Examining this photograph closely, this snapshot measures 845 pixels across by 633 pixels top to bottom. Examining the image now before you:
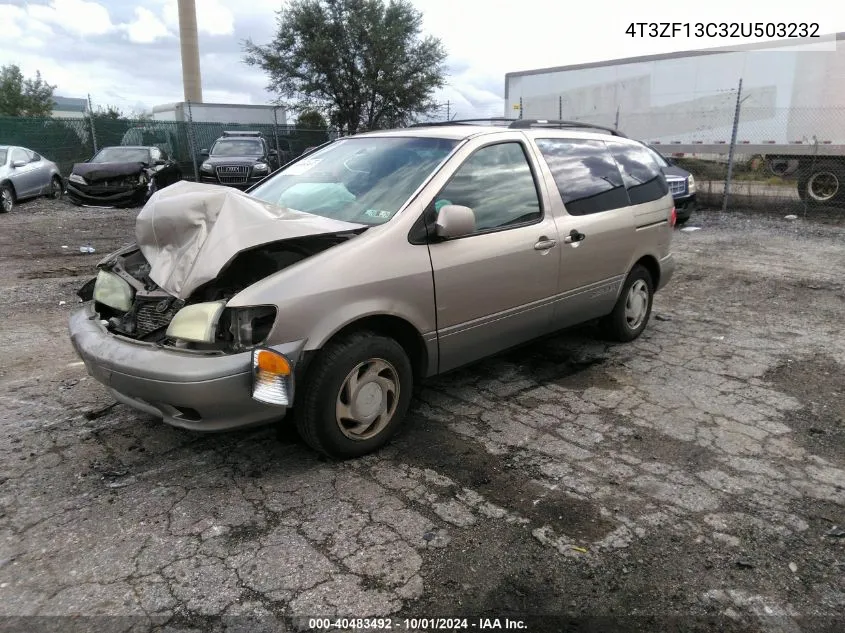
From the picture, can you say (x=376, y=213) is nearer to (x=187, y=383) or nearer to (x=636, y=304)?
(x=187, y=383)

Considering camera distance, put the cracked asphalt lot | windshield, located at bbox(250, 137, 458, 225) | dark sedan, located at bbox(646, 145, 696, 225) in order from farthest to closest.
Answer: dark sedan, located at bbox(646, 145, 696, 225) < windshield, located at bbox(250, 137, 458, 225) < the cracked asphalt lot

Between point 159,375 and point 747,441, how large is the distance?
324 centimetres

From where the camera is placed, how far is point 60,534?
269 centimetres

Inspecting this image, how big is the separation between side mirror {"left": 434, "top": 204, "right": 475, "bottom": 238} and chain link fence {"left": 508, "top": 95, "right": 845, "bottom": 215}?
39.6ft

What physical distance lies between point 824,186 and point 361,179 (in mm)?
13731

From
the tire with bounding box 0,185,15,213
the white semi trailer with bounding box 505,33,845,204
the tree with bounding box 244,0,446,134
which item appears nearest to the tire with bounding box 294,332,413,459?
the tire with bounding box 0,185,15,213

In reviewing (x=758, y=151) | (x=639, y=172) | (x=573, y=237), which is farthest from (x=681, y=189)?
(x=573, y=237)

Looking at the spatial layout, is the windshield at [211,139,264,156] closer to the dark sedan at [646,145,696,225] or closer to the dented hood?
the dark sedan at [646,145,696,225]

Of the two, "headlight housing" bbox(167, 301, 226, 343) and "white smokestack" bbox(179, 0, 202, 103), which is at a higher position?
"white smokestack" bbox(179, 0, 202, 103)

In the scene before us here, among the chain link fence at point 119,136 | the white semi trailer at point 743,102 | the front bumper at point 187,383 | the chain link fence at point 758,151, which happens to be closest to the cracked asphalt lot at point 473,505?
the front bumper at point 187,383

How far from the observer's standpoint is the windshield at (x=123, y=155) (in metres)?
14.3

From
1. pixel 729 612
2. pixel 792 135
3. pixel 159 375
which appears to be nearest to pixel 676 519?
pixel 729 612

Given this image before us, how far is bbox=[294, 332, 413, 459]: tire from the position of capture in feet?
9.93

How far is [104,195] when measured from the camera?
13.8 m
